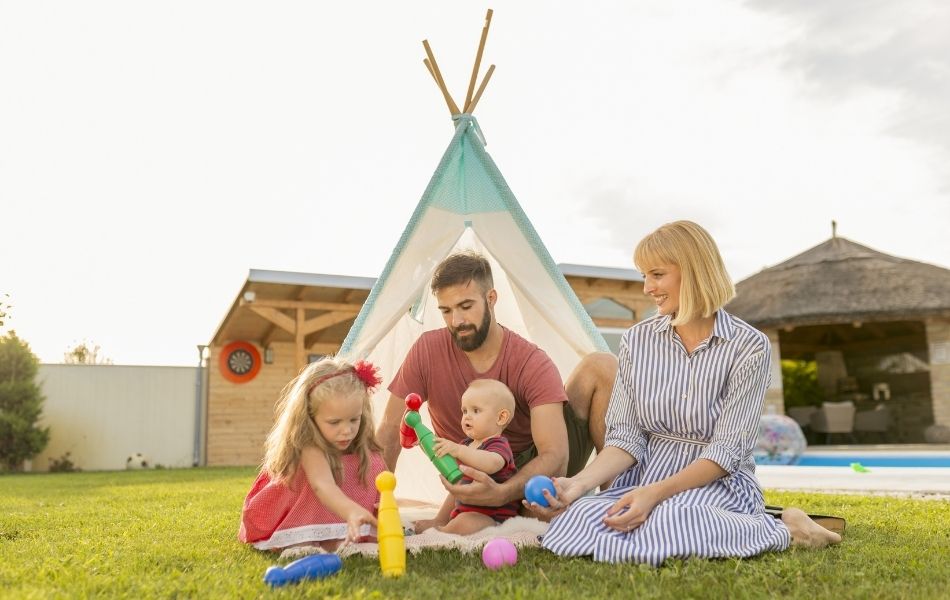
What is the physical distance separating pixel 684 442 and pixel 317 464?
1210mm

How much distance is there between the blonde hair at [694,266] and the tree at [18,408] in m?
11.7

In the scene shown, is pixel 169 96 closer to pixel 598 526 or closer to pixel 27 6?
pixel 27 6

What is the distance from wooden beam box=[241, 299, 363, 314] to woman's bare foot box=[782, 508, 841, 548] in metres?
9.18

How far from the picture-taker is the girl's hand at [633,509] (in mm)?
2334

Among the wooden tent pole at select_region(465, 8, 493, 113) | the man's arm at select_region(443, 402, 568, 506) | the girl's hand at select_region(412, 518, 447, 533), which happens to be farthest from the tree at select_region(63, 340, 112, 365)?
the man's arm at select_region(443, 402, 568, 506)

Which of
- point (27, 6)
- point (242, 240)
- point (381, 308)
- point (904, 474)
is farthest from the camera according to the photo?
point (242, 240)

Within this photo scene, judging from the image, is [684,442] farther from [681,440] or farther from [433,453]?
[433,453]

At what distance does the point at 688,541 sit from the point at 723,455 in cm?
30

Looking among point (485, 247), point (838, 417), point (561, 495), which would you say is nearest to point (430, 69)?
point (485, 247)

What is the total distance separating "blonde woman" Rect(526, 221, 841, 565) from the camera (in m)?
2.34

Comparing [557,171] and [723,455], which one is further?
[557,171]

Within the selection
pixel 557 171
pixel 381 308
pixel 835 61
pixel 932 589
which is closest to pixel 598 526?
pixel 932 589

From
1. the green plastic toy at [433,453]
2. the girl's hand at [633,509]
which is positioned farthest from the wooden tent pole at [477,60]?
the girl's hand at [633,509]

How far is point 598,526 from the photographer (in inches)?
94.7
